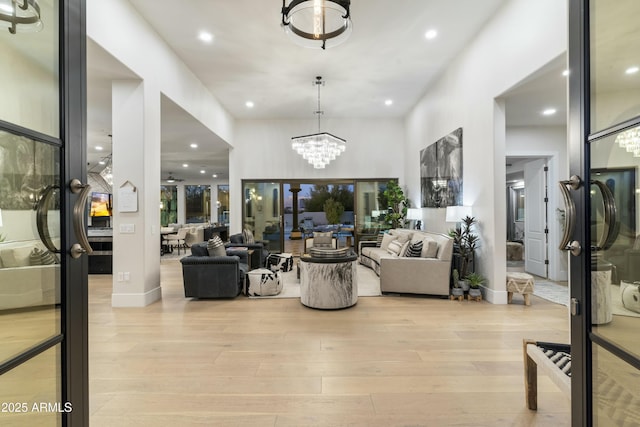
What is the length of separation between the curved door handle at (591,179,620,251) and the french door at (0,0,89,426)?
1.97 metres

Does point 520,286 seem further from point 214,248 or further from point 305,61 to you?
point 305,61

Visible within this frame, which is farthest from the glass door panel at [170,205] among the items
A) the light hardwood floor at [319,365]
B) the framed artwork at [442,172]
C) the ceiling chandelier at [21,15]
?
the ceiling chandelier at [21,15]

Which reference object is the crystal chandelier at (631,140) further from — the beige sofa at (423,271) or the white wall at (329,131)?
the white wall at (329,131)

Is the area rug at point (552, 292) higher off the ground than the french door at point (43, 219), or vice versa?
the french door at point (43, 219)

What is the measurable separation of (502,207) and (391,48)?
3056 mm

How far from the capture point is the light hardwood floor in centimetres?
205

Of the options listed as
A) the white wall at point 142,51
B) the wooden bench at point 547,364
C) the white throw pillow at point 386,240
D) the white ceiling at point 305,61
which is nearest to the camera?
the wooden bench at point 547,364

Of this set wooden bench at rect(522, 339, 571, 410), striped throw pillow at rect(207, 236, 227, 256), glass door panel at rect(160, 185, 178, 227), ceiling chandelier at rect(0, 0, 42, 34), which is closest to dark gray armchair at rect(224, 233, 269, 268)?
striped throw pillow at rect(207, 236, 227, 256)

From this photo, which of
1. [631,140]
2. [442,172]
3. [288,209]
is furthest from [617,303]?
[288,209]

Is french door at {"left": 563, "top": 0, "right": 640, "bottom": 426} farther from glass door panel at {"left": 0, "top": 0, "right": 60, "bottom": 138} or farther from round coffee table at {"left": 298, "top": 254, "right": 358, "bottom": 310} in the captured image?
round coffee table at {"left": 298, "top": 254, "right": 358, "bottom": 310}

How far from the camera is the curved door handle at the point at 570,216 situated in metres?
1.22

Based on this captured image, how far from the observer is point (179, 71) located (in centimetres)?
527

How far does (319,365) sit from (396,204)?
6.18m

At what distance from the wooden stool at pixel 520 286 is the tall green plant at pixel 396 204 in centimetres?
375
